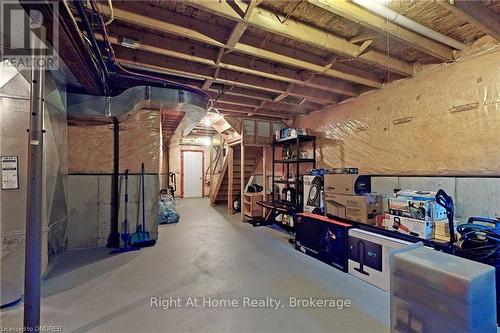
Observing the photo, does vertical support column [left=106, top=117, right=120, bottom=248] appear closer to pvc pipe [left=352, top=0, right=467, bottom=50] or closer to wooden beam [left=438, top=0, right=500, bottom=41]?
pvc pipe [left=352, top=0, right=467, bottom=50]

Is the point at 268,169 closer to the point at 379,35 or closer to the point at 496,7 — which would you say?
the point at 379,35

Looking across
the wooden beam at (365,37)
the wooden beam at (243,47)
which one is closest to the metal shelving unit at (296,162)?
the wooden beam at (243,47)

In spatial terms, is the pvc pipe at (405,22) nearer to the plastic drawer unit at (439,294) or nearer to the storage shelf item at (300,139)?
the plastic drawer unit at (439,294)

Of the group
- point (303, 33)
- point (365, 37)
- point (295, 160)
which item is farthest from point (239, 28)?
point (295, 160)

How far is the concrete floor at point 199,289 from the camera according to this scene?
1.80 m

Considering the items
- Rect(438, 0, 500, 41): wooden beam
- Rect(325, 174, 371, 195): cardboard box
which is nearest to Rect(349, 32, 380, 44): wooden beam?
Rect(438, 0, 500, 41): wooden beam

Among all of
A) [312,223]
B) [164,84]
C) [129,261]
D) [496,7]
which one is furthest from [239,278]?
[496,7]

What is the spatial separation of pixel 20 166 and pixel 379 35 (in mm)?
3767

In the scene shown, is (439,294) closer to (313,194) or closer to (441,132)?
(441,132)

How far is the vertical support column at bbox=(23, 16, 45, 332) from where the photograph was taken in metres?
1.53

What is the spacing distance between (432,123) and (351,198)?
130 cm

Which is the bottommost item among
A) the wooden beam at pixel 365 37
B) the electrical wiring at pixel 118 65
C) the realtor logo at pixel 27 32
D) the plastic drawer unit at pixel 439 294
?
the plastic drawer unit at pixel 439 294

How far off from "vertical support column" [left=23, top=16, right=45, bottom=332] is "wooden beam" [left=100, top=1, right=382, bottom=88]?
25.6 inches

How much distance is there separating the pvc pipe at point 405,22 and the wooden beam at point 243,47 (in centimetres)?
95
